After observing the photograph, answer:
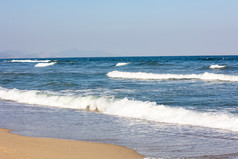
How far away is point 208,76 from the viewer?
910 inches

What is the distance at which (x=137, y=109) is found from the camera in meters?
11.0

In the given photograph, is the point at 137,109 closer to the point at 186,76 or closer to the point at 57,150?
the point at 57,150

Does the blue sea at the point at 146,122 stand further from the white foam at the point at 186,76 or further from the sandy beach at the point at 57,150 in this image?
the white foam at the point at 186,76

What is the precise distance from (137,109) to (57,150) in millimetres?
5159

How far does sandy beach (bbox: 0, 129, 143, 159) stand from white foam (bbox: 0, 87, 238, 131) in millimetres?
3338

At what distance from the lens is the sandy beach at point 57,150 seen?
5766 millimetres

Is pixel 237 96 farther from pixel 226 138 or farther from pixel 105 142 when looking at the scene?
pixel 105 142

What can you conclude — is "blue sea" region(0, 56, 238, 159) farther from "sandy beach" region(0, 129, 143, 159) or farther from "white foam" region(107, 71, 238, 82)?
"white foam" region(107, 71, 238, 82)

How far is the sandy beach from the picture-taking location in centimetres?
577

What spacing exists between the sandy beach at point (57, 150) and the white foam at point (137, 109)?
11.0ft

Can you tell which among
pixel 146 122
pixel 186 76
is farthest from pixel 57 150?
pixel 186 76

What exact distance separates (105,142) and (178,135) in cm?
182

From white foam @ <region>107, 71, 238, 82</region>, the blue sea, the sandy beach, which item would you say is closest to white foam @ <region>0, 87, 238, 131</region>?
the blue sea

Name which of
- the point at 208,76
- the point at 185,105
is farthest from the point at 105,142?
the point at 208,76
